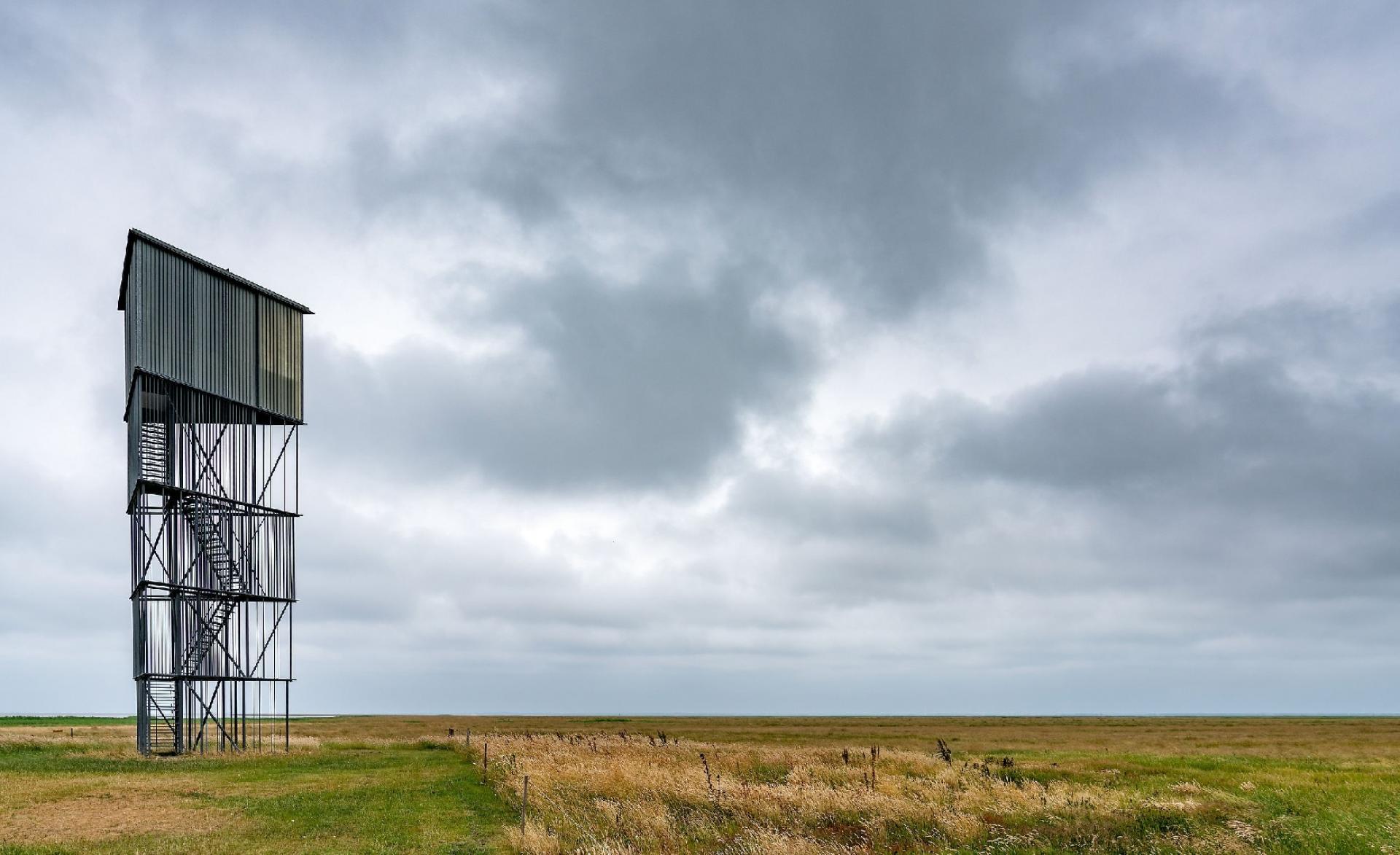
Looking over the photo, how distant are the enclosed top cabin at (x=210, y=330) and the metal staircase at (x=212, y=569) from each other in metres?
5.62

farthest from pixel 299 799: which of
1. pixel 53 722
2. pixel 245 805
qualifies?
pixel 53 722

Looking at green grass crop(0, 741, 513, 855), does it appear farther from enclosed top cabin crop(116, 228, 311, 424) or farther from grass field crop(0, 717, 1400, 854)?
enclosed top cabin crop(116, 228, 311, 424)

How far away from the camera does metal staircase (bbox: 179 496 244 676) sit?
5091cm

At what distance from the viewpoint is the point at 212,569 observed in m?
51.3

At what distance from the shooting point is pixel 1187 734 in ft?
301

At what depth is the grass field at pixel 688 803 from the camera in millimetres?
23000

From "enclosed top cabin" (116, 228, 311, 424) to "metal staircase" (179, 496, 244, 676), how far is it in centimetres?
562

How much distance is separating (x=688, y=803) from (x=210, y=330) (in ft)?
120

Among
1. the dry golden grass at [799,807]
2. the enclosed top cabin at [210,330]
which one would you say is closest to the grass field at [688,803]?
the dry golden grass at [799,807]

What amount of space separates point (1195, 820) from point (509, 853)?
51.8 feet

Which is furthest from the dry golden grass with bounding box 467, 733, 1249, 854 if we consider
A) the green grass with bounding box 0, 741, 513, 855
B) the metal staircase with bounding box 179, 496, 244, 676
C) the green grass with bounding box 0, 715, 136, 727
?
the green grass with bounding box 0, 715, 136, 727

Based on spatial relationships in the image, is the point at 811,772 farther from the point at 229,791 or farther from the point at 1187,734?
the point at 1187,734

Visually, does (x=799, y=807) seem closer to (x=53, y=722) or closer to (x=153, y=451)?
(x=153, y=451)

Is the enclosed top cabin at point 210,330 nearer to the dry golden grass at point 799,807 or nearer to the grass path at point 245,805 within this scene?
A: the grass path at point 245,805
